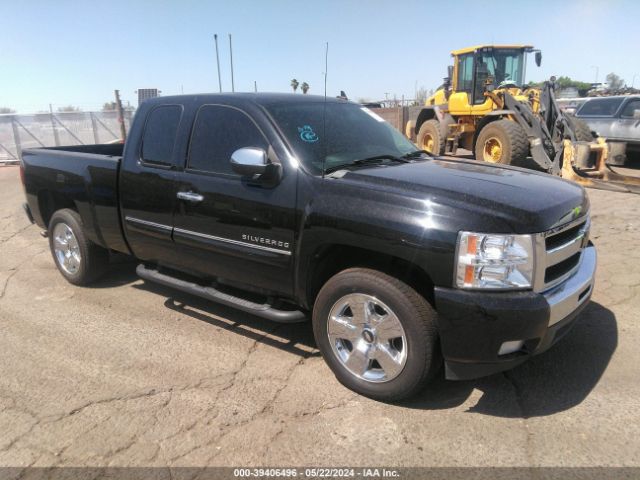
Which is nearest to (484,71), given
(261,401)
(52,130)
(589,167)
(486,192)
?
(589,167)

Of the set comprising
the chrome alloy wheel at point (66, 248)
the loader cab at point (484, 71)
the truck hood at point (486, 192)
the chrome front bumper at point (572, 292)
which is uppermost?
the loader cab at point (484, 71)

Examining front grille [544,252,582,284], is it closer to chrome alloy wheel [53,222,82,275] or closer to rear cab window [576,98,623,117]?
chrome alloy wheel [53,222,82,275]

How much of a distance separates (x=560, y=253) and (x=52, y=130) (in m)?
20.1

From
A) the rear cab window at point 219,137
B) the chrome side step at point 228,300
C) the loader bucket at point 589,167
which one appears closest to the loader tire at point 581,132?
the loader bucket at point 589,167

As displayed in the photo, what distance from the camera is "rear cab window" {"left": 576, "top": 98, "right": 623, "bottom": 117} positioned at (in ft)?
40.8

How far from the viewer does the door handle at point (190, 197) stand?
3.87m

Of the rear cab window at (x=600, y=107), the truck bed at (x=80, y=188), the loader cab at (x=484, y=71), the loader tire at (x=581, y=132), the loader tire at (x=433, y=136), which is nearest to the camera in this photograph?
the truck bed at (x=80, y=188)

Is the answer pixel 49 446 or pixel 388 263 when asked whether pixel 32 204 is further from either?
pixel 388 263

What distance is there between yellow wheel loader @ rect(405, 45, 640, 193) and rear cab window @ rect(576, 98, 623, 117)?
1345 mm

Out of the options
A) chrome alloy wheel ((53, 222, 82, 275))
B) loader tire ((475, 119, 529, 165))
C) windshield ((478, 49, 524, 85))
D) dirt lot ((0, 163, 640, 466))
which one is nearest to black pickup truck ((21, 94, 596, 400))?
dirt lot ((0, 163, 640, 466))

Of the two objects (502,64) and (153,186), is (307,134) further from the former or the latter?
(502,64)

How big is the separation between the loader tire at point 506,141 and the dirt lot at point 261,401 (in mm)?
6709

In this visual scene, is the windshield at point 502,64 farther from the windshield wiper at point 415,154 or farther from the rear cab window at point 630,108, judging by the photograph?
the windshield wiper at point 415,154

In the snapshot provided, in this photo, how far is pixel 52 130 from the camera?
61.9 ft
